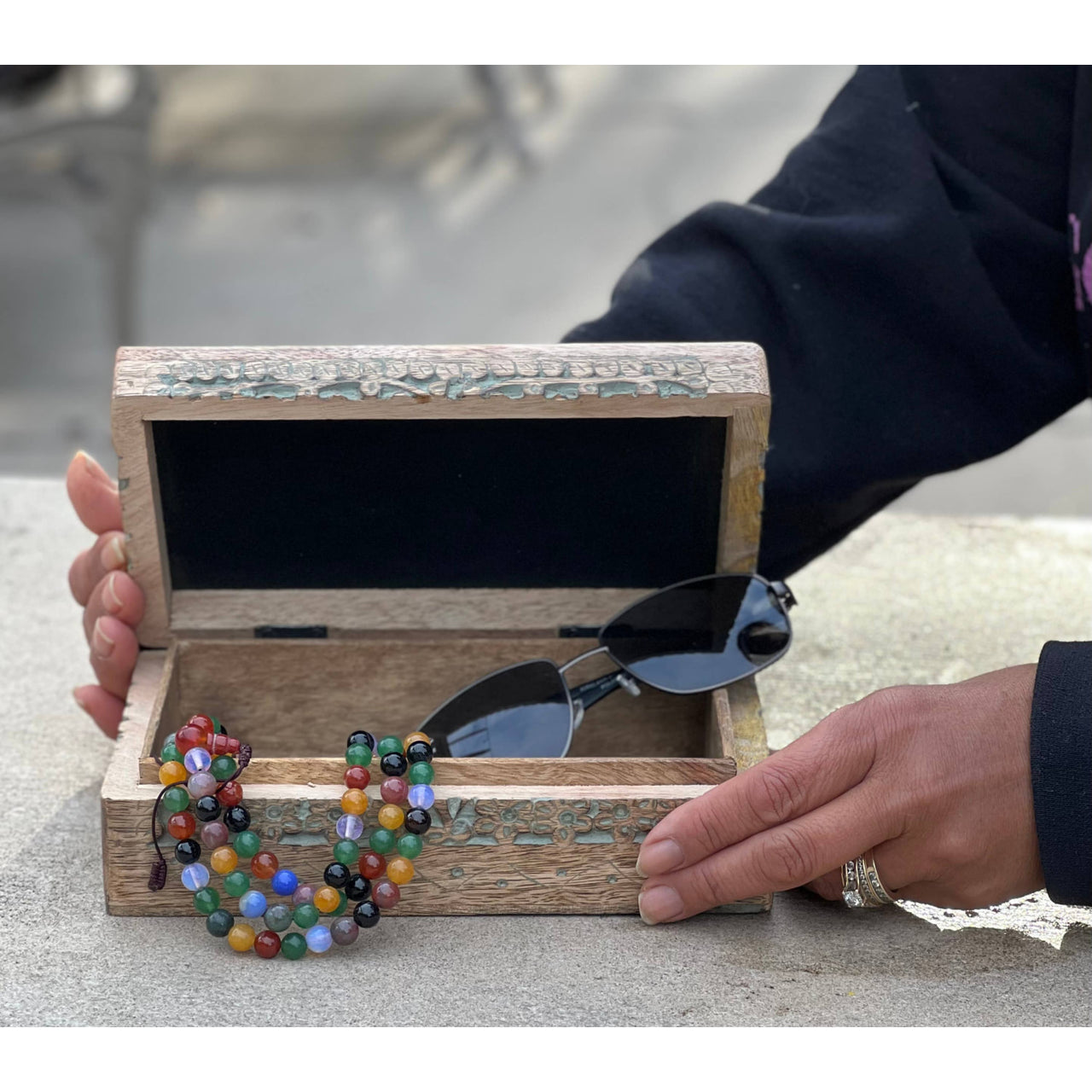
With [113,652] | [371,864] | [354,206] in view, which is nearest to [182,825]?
[371,864]

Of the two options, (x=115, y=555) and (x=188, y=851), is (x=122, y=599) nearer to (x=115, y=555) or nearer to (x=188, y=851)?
(x=115, y=555)

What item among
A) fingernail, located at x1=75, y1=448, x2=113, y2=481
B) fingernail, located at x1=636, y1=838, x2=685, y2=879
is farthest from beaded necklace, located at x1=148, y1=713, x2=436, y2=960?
fingernail, located at x1=75, y1=448, x2=113, y2=481

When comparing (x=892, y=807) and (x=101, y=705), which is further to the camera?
(x=101, y=705)

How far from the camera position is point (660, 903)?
886 mm

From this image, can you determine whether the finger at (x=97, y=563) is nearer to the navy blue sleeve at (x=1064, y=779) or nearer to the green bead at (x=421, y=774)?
the green bead at (x=421, y=774)

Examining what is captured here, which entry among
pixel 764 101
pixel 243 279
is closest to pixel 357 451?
pixel 243 279

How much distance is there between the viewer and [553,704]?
42.2 inches

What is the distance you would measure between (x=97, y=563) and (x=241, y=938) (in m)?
0.39

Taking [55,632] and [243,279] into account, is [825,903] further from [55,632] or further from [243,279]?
[243,279]

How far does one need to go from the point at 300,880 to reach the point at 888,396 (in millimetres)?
648

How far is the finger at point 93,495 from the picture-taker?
113 centimetres

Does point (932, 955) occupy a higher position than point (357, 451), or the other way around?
point (357, 451)

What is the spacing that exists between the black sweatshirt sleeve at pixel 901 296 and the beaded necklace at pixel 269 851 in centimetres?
48

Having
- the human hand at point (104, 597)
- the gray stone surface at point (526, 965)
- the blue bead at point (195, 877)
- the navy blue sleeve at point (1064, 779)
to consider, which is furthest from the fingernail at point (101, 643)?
the navy blue sleeve at point (1064, 779)
